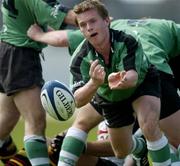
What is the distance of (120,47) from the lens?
18.5ft

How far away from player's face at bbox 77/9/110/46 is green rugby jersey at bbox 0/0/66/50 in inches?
26.1

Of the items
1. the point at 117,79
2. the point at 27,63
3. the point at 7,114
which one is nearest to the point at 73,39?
the point at 27,63

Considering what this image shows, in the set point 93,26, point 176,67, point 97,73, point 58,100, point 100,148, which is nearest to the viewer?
point 97,73

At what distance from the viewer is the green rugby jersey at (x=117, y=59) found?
5609 millimetres

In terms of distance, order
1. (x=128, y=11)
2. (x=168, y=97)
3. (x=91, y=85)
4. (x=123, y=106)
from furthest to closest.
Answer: (x=128, y=11), (x=168, y=97), (x=123, y=106), (x=91, y=85)

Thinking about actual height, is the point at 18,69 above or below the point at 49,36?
below

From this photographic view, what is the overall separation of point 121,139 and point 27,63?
0.92 m

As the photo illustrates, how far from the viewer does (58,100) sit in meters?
5.77

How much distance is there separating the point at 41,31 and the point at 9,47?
0.86 feet

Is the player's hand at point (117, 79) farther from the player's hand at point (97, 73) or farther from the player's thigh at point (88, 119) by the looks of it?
the player's thigh at point (88, 119)

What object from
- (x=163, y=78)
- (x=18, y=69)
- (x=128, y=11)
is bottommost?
(x=128, y=11)

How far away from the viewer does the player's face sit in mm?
5562

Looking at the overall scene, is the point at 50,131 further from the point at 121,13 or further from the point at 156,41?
the point at 156,41

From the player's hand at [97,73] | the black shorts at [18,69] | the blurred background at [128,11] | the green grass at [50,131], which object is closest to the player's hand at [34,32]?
the black shorts at [18,69]
